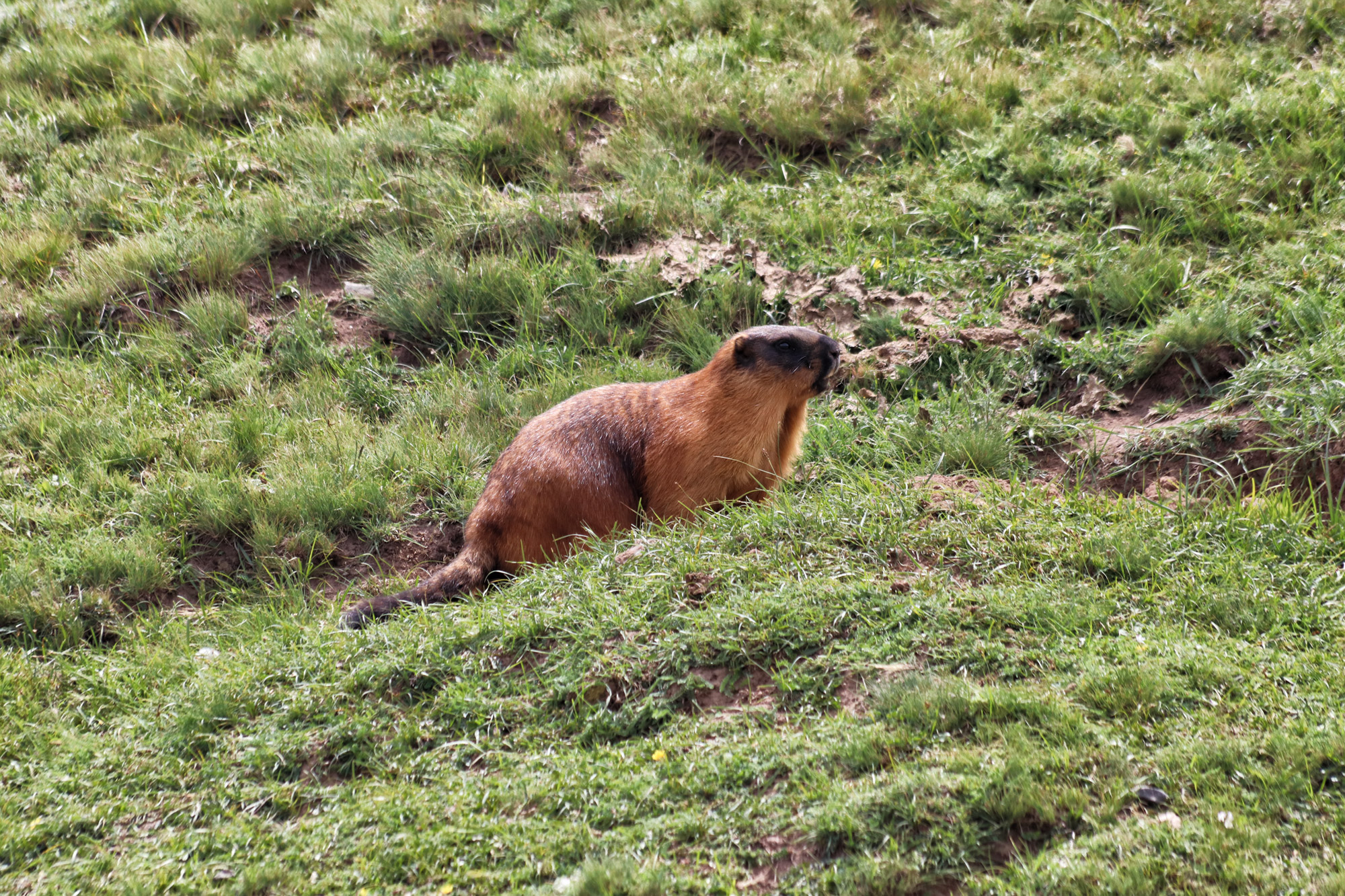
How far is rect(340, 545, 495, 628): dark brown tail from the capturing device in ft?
15.6

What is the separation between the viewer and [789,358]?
565 centimetres

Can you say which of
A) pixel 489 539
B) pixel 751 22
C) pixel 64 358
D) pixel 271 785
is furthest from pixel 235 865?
pixel 751 22

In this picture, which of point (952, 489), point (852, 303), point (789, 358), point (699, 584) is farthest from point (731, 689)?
point (852, 303)

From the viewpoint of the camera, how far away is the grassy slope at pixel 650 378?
3.35 m

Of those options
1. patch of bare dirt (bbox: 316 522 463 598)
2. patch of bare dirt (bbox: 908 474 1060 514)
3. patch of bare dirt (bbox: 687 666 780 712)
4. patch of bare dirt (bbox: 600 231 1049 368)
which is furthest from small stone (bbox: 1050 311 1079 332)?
patch of bare dirt (bbox: 316 522 463 598)

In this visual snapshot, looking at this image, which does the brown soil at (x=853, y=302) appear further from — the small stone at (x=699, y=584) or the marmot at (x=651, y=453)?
the small stone at (x=699, y=584)

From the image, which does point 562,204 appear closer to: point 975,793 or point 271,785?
point 271,785

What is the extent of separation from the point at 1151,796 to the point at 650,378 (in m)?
4.03

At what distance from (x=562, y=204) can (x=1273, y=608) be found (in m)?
5.30

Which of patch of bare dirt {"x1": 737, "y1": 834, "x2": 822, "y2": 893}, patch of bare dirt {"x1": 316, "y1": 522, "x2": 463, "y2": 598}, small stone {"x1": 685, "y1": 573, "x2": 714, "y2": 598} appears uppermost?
small stone {"x1": 685, "y1": 573, "x2": 714, "y2": 598}

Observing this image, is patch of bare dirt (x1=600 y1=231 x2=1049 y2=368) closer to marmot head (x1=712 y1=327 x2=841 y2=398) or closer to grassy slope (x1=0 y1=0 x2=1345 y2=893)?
grassy slope (x1=0 y1=0 x2=1345 y2=893)

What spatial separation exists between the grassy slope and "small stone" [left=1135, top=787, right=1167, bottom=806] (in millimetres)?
28

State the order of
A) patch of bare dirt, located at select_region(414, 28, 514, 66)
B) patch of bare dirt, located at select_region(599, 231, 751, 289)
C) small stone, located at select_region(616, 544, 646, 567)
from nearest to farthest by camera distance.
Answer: small stone, located at select_region(616, 544, 646, 567) → patch of bare dirt, located at select_region(599, 231, 751, 289) → patch of bare dirt, located at select_region(414, 28, 514, 66)

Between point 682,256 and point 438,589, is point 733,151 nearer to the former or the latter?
point 682,256
